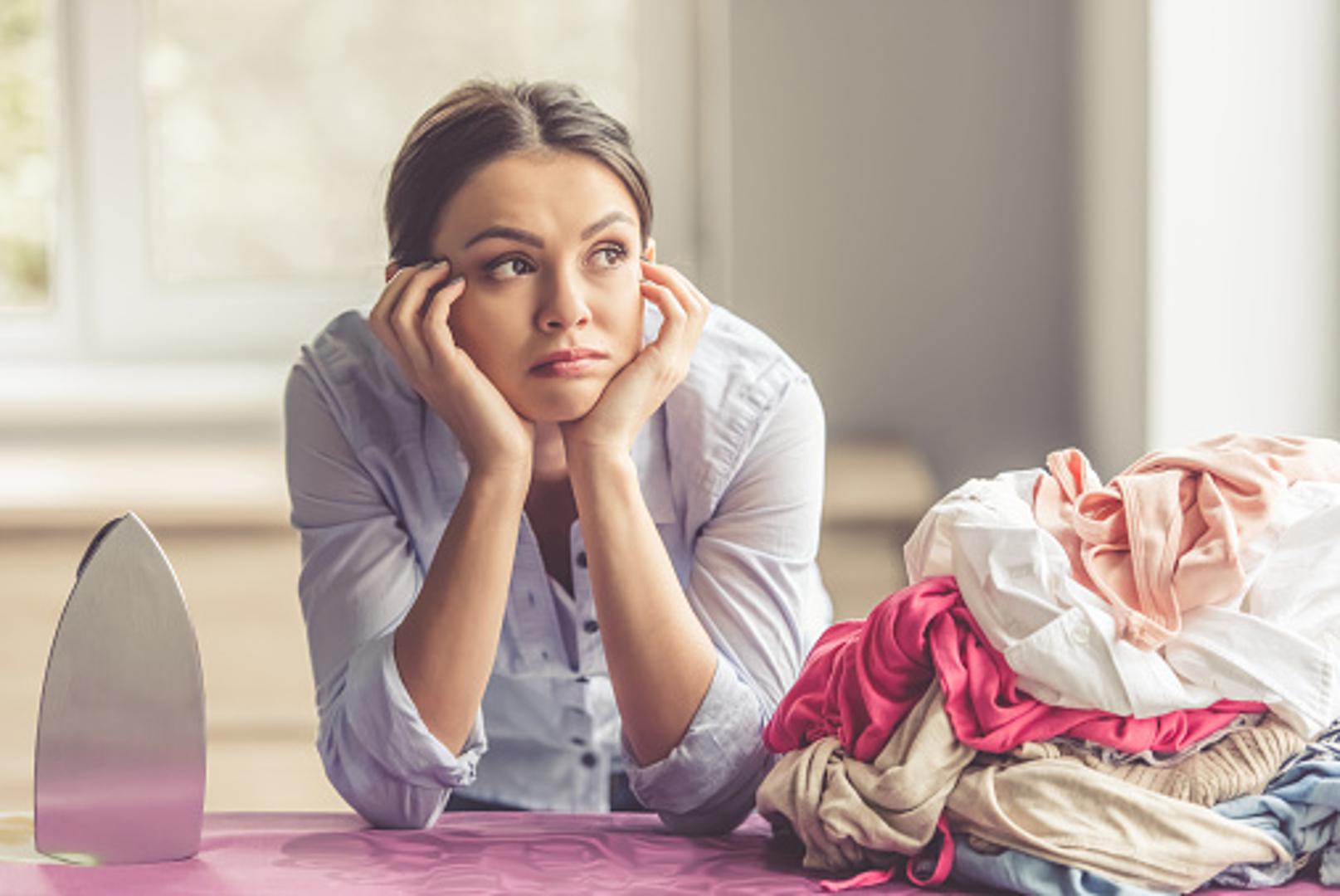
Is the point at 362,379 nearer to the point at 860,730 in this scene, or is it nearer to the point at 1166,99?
the point at 860,730

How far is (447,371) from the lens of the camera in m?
1.26

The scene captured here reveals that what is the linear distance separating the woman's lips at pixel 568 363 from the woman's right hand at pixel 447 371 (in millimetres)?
41

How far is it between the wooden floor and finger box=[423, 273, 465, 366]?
52.6 inches

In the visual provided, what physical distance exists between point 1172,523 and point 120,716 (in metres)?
0.62

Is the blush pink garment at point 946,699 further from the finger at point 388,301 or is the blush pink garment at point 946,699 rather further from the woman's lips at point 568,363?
the finger at point 388,301

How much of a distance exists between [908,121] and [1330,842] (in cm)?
182

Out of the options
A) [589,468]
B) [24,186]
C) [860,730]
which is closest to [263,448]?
[24,186]

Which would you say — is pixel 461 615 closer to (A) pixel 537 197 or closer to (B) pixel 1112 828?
(A) pixel 537 197

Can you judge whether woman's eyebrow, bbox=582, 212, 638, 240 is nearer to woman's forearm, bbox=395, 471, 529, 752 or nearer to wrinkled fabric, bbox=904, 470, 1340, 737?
woman's forearm, bbox=395, 471, 529, 752

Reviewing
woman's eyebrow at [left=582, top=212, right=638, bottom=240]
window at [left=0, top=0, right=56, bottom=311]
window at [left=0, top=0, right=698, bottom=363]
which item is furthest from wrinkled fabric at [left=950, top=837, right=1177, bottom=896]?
window at [left=0, top=0, right=56, bottom=311]

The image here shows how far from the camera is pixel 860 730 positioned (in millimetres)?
1053

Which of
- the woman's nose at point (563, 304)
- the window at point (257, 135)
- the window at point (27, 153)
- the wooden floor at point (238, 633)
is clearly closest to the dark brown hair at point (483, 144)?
the woman's nose at point (563, 304)

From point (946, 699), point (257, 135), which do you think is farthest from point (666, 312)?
point (257, 135)

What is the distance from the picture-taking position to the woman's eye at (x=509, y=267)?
124 centimetres
